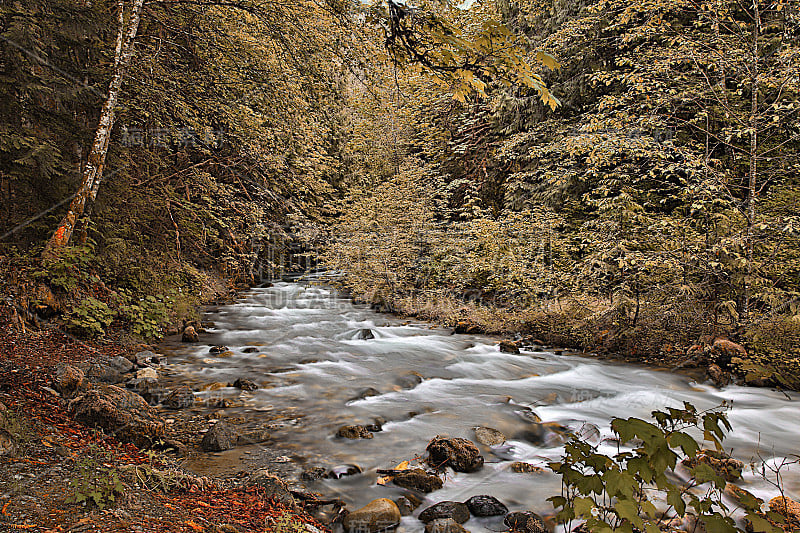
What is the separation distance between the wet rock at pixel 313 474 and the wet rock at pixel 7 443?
207 cm

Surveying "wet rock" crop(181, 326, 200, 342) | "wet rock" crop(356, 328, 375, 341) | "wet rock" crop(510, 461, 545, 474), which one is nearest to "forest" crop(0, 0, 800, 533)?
"wet rock" crop(181, 326, 200, 342)

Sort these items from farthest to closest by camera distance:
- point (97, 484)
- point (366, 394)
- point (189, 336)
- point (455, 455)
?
point (189, 336) < point (366, 394) < point (455, 455) < point (97, 484)

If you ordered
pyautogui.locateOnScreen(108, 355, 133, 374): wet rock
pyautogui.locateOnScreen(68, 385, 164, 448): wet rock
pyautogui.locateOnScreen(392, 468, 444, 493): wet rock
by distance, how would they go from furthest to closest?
pyautogui.locateOnScreen(108, 355, 133, 374): wet rock, pyautogui.locateOnScreen(392, 468, 444, 493): wet rock, pyautogui.locateOnScreen(68, 385, 164, 448): wet rock

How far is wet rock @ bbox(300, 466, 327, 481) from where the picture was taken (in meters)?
3.86

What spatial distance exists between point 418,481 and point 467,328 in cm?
741

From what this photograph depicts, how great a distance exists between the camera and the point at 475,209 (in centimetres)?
1386

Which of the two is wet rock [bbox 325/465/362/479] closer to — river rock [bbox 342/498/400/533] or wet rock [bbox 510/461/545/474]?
river rock [bbox 342/498/400/533]

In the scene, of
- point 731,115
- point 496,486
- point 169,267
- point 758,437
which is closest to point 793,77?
point 731,115

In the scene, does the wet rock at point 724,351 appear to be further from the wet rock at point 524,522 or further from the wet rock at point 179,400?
the wet rock at point 179,400

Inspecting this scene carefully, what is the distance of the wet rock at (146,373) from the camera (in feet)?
19.1

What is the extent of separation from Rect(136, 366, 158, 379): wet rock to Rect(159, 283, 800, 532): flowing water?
0.39 metres

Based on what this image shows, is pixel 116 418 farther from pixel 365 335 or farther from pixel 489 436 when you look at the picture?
pixel 365 335

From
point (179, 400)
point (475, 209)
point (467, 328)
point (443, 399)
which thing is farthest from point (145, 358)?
point (475, 209)

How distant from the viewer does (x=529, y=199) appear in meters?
13.5
